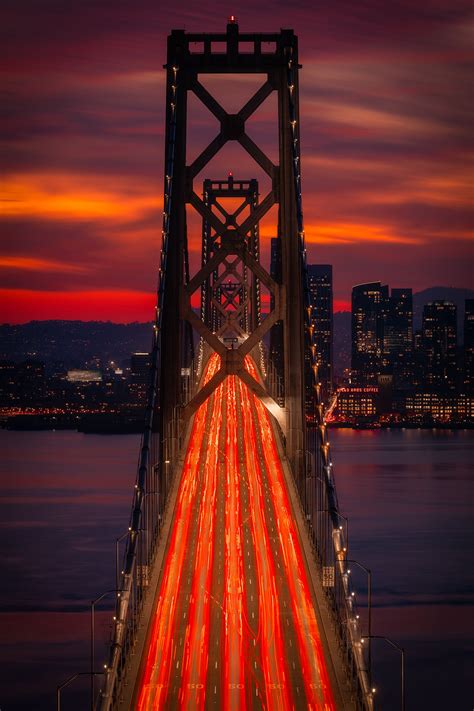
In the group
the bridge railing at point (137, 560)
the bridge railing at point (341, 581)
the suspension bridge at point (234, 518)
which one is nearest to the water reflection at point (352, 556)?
the suspension bridge at point (234, 518)

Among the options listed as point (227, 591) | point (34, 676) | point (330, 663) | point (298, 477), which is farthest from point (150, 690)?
point (34, 676)

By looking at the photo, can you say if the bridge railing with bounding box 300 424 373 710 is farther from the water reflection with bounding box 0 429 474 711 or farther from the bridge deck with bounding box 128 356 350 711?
the water reflection with bounding box 0 429 474 711

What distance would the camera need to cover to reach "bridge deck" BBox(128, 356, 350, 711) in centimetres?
1706

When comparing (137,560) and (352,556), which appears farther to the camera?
(352,556)

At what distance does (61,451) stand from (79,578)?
75.1 meters

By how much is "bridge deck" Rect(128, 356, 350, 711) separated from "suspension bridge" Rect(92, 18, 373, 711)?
3cm

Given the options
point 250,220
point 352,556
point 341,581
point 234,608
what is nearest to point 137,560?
point 234,608

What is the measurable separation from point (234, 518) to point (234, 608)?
590cm

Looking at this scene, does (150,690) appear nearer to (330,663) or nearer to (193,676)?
(193,676)

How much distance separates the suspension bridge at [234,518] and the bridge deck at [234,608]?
0.03 meters

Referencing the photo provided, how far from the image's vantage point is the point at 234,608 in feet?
68.8

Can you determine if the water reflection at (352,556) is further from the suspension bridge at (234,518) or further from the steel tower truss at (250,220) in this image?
the steel tower truss at (250,220)

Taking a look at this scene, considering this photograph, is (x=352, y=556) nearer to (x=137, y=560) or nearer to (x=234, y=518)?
(x=234, y=518)

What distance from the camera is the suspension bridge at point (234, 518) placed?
56.7 ft
